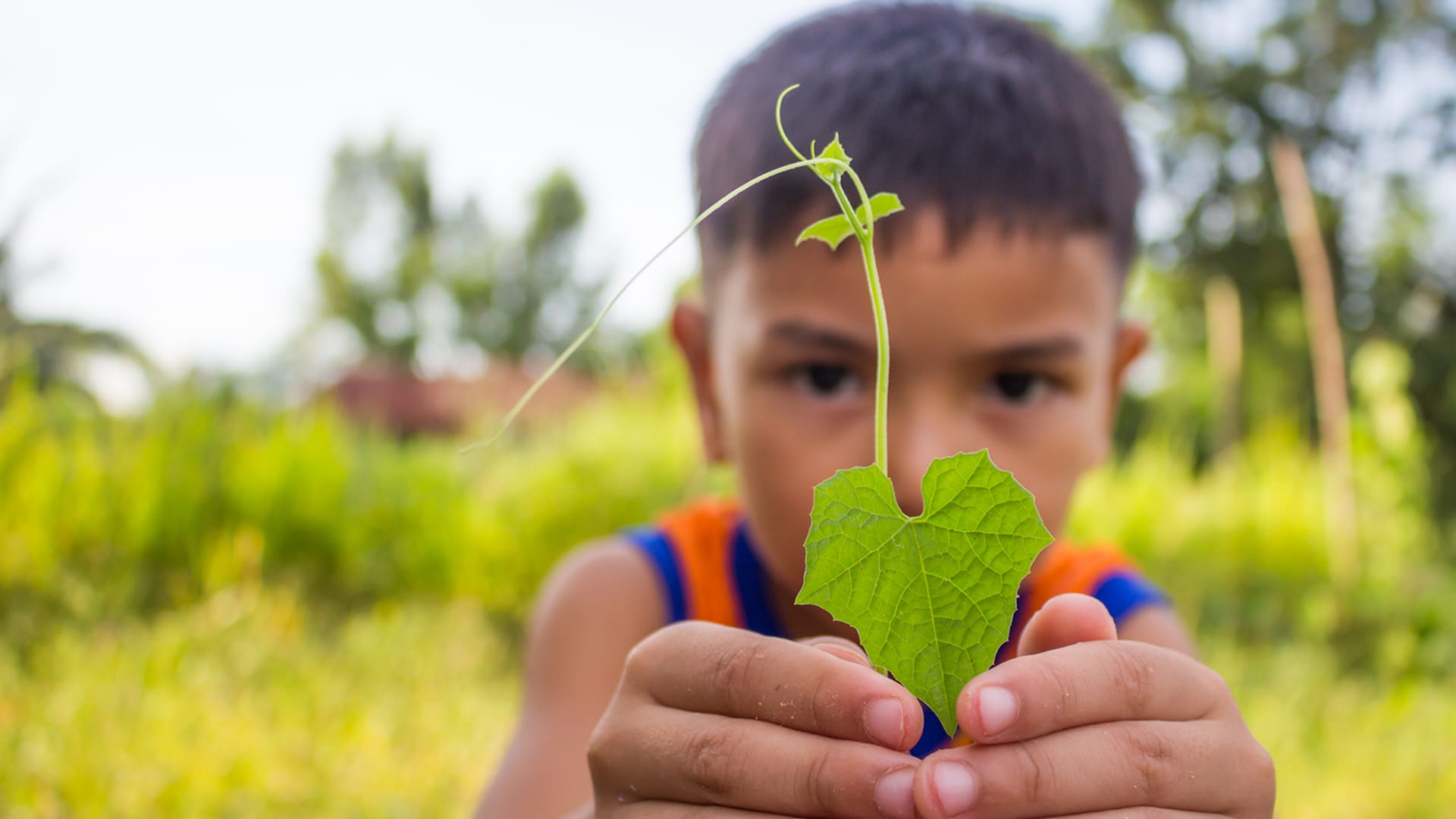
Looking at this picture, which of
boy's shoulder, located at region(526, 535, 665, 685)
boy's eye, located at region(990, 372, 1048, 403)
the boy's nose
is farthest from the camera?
boy's shoulder, located at region(526, 535, 665, 685)

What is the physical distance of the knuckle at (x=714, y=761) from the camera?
592mm

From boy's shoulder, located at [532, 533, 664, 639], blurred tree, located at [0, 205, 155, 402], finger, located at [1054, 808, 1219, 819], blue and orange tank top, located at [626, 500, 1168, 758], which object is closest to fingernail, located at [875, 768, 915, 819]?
finger, located at [1054, 808, 1219, 819]

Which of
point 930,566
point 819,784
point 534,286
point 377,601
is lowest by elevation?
point 377,601

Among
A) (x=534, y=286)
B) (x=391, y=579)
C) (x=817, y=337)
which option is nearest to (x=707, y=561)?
(x=817, y=337)

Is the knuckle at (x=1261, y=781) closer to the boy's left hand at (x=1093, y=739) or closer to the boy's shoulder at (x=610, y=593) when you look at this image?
the boy's left hand at (x=1093, y=739)

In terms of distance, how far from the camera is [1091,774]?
564 mm

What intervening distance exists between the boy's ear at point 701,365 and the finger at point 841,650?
0.94m

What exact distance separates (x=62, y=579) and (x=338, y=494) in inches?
43.2

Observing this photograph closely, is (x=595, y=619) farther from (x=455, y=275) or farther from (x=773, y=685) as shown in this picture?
(x=455, y=275)

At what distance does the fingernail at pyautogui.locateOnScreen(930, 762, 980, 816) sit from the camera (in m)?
0.52

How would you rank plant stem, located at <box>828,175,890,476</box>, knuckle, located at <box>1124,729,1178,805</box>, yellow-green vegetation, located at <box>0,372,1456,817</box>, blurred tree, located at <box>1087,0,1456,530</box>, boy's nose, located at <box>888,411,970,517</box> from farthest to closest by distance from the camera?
blurred tree, located at <box>1087,0,1456,530</box>, yellow-green vegetation, located at <box>0,372,1456,817</box>, boy's nose, located at <box>888,411,970,517</box>, knuckle, located at <box>1124,729,1178,805</box>, plant stem, located at <box>828,175,890,476</box>

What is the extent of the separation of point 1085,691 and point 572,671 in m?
1.13

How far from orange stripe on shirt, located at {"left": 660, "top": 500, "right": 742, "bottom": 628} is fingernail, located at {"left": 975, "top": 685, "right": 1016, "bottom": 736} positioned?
43.5 inches

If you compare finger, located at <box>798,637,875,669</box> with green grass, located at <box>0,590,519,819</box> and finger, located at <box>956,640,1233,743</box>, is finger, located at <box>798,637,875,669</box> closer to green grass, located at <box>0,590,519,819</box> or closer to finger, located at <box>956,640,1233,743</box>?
finger, located at <box>956,640,1233,743</box>
